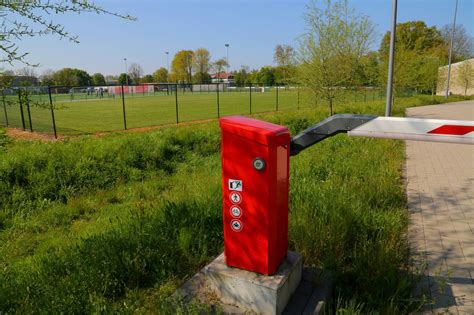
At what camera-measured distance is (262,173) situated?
241 cm

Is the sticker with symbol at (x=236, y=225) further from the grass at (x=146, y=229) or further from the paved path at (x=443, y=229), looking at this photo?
the paved path at (x=443, y=229)

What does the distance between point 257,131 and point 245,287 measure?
112 centimetres

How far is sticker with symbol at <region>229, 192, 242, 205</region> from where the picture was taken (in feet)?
8.34

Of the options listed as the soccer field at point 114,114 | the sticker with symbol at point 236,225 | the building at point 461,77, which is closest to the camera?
the sticker with symbol at point 236,225

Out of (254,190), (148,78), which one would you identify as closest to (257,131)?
(254,190)

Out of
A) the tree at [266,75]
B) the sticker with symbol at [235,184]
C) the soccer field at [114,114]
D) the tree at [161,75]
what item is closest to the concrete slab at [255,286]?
the sticker with symbol at [235,184]

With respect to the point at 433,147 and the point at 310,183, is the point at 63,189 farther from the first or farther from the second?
the point at 433,147

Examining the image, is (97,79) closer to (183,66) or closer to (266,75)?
(183,66)

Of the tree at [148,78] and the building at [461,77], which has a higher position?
the tree at [148,78]

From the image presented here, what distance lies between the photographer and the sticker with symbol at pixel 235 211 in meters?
2.57

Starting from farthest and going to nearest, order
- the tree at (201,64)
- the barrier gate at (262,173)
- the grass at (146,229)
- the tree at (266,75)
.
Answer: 1. the tree at (201,64)
2. the tree at (266,75)
3. the grass at (146,229)
4. the barrier gate at (262,173)

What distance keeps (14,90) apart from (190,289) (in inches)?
83.7

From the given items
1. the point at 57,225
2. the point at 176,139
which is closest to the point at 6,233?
the point at 57,225

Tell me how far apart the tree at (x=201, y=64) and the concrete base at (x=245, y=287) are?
345ft
